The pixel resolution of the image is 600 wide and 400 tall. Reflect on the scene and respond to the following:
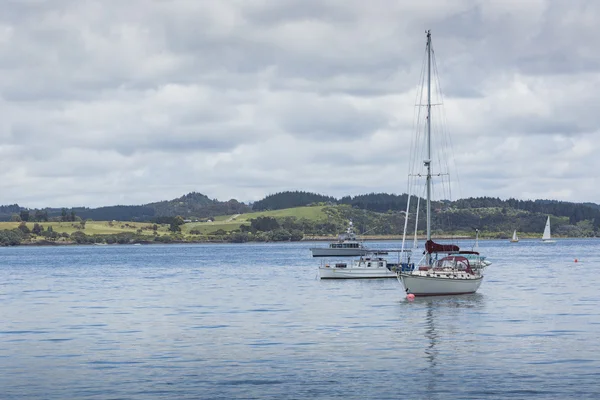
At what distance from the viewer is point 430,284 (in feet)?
266

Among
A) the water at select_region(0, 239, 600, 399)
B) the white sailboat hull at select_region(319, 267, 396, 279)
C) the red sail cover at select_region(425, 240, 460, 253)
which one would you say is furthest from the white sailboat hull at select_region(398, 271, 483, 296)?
the white sailboat hull at select_region(319, 267, 396, 279)

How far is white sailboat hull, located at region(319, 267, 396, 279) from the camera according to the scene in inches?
4476

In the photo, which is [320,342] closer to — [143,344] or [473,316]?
[143,344]

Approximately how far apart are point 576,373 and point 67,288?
3157 inches

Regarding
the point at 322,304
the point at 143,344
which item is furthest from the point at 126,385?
Answer: the point at 322,304

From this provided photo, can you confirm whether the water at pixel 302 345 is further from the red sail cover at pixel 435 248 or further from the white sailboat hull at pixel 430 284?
the red sail cover at pixel 435 248

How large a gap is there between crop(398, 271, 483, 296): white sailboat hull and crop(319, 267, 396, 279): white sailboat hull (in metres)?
30.6

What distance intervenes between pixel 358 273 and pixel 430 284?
3339cm

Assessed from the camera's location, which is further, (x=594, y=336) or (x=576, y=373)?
(x=594, y=336)

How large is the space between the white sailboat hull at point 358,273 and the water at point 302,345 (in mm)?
17615

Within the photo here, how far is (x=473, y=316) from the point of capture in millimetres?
66750

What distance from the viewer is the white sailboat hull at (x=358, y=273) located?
114 m

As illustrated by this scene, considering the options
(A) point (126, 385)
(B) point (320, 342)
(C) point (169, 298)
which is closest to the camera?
(A) point (126, 385)

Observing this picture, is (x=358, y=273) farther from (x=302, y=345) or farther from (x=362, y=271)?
(x=302, y=345)
